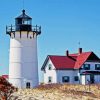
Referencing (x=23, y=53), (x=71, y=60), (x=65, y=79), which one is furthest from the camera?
(x=71, y=60)

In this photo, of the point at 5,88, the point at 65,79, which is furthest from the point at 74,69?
the point at 5,88

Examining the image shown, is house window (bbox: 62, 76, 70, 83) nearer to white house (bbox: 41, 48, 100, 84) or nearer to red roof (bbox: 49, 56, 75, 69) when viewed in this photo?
white house (bbox: 41, 48, 100, 84)

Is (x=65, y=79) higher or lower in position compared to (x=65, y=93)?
higher

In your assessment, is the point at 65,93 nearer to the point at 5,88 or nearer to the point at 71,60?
the point at 5,88

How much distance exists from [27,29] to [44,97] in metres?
12.3

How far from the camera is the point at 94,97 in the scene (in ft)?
139

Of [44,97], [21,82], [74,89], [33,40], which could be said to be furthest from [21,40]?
[44,97]

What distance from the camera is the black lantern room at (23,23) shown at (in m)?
50.5

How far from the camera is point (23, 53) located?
5025cm

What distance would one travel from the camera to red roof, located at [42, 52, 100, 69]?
57062 millimetres

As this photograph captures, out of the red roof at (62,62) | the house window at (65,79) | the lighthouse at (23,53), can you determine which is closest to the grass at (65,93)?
the lighthouse at (23,53)

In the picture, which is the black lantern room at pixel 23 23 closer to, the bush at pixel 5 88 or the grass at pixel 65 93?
the grass at pixel 65 93

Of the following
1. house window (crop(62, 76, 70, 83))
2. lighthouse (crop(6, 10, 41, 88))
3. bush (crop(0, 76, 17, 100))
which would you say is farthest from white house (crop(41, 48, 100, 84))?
bush (crop(0, 76, 17, 100))

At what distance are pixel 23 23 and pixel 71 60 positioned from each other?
10.3m
